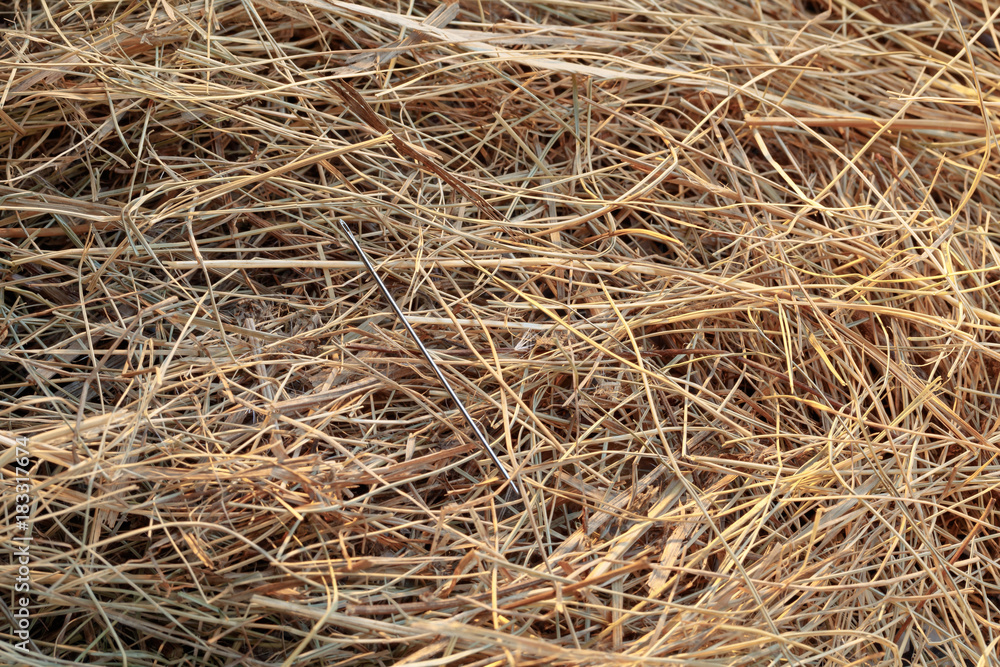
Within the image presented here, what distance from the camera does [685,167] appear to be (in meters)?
1.29

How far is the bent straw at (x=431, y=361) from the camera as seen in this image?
3.30ft

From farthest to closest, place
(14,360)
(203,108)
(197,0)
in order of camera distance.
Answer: (197,0) → (203,108) → (14,360)

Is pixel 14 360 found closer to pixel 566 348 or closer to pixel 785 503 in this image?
pixel 566 348

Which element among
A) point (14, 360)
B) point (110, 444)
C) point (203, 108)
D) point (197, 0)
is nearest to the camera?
point (110, 444)

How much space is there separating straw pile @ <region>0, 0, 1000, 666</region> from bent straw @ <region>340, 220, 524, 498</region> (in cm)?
2

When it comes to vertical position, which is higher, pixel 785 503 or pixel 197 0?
pixel 197 0

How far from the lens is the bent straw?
101 centimetres

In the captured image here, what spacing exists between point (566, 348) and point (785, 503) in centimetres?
39

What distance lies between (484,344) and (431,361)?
108 mm

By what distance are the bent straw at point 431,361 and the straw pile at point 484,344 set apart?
2 centimetres

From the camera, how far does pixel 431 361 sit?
104 centimetres

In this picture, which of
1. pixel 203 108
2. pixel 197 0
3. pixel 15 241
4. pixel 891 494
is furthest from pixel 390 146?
pixel 891 494

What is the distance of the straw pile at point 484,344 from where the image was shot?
925mm

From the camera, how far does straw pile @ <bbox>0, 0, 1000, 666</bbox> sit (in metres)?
0.92
